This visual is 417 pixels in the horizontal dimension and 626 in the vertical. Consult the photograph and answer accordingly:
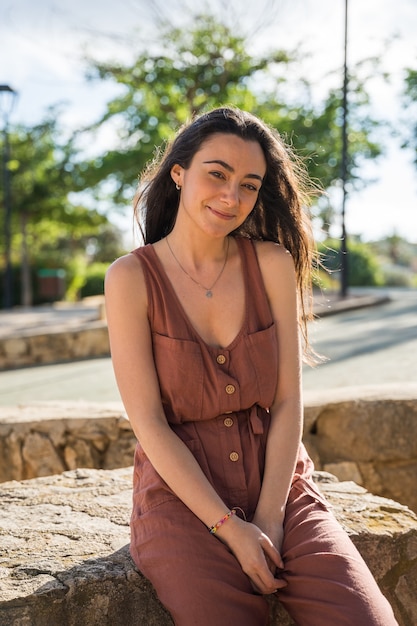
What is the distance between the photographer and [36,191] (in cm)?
2625

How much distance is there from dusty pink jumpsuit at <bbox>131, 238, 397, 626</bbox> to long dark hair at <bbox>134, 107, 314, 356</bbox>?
19 cm

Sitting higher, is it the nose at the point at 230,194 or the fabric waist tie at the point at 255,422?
the nose at the point at 230,194

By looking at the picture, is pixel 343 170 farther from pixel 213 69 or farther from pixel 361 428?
pixel 361 428

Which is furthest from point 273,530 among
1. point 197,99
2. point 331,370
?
point 197,99

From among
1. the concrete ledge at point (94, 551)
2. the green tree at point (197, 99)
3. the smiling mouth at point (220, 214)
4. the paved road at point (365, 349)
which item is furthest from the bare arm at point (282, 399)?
the green tree at point (197, 99)

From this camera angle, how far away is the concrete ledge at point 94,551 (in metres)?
2.04

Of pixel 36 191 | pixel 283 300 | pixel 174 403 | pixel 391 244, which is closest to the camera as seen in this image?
pixel 174 403

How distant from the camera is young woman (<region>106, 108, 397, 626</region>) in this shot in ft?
6.34

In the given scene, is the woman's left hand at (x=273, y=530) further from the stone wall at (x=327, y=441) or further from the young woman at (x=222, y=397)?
the stone wall at (x=327, y=441)

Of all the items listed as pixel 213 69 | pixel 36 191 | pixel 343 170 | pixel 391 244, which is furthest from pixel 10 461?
pixel 391 244

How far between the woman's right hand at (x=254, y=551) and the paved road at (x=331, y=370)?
480 cm

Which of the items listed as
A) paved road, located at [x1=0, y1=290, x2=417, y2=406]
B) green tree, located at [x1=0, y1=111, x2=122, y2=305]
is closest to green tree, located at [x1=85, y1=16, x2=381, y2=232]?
green tree, located at [x1=0, y1=111, x2=122, y2=305]

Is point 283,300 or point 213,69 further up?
point 213,69

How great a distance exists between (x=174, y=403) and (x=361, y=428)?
2218 mm
